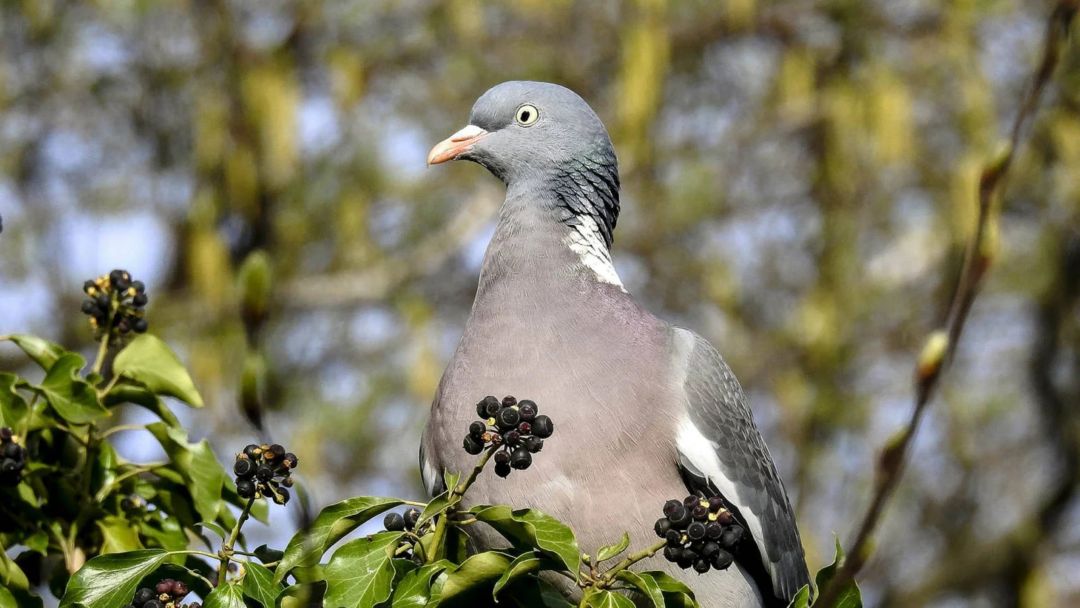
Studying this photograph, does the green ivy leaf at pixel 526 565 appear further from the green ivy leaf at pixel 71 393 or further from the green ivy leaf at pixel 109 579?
the green ivy leaf at pixel 71 393

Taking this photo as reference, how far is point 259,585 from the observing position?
5.78 feet

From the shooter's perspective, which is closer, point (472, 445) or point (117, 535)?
point (472, 445)

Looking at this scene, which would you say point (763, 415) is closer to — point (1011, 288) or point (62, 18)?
point (1011, 288)

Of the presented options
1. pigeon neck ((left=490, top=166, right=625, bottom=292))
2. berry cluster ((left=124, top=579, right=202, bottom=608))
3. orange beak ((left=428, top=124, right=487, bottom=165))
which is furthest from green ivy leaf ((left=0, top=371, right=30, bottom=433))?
orange beak ((left=428, top=124, right=487, bottom=165))

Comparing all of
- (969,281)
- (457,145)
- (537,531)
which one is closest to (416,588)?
(537,531)

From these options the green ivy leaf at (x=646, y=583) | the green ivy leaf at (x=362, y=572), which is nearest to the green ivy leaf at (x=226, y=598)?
the green ivy leaf at (x=362, y=572)

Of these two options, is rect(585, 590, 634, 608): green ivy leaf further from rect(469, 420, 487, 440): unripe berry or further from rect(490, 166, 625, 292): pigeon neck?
rect(490, 166, 625, 292): pigeon neck

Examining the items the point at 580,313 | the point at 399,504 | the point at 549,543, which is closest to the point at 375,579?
the point at 399,504

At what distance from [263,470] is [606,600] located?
46 cm

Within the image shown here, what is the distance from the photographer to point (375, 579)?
177 centimetres

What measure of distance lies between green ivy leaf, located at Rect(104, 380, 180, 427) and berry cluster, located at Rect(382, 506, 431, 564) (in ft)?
1.87

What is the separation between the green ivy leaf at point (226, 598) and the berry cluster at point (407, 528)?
21 centimetres

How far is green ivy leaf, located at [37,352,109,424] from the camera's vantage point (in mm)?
2115

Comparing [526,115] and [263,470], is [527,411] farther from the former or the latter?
[526,115]
